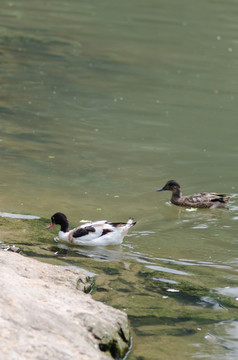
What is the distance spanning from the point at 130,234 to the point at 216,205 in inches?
81.1

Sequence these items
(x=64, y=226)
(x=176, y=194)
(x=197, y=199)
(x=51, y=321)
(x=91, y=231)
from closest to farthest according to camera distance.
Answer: (x=51, y=321)
(x=91, y=231)
(x=64, y=226)
(x=197, y=199)
(x=176, y=194)

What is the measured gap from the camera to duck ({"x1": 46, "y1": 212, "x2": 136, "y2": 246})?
34.5ft

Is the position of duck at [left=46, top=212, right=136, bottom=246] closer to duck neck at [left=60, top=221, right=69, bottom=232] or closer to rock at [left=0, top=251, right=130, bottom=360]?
duck neck at [left=60, top=221, right=69, bottom=232]

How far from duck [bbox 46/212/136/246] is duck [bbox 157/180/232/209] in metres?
2.23

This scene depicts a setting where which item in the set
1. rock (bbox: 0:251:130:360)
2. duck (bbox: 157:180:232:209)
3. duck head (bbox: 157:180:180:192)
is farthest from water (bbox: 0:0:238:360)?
rock (bbox: 0:251:130:360)

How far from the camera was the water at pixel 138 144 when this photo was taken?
845cm

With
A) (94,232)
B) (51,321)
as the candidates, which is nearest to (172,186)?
(94,232)

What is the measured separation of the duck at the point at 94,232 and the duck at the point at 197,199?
2.23 metres

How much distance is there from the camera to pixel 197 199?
1289 cm

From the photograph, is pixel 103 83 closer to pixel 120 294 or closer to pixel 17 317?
pixel 120 294

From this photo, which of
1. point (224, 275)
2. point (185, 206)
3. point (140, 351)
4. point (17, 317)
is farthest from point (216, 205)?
point (17, 317)

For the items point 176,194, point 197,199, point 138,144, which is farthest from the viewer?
point 138,144

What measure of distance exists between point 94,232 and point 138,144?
18.8 ft

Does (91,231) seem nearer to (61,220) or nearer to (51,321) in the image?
(61,220)
